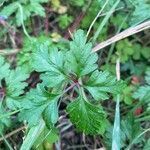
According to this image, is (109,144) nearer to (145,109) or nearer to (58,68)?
(145,109)

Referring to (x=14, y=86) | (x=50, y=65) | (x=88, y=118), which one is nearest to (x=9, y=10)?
(x=14, y=86)

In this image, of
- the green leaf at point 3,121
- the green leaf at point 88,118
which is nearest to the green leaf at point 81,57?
the green leaf at point 88,118

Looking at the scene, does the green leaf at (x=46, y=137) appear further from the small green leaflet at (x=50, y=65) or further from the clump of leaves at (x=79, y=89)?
the small green leaflet at (x=50, y=65)

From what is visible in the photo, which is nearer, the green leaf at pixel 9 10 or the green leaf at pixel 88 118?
the green leaf at pixel 88 118

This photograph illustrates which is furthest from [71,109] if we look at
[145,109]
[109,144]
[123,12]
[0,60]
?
[123,12]

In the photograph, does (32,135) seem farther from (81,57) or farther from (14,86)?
(81,57)
